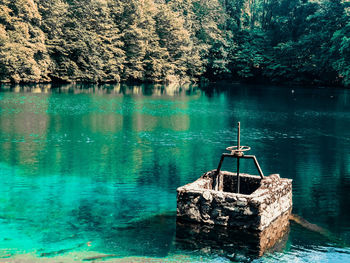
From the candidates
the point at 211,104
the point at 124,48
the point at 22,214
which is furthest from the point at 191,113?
the point at 124,48

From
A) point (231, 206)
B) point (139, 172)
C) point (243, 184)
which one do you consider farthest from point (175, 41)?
point (231, 206)

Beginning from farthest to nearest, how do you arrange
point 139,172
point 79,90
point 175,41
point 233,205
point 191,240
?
point 175,41 → point 79,90 → point 139,172 → point 233,205 → point 191,240

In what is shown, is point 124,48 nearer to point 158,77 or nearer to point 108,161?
point 158,77

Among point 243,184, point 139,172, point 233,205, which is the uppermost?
point 233,205

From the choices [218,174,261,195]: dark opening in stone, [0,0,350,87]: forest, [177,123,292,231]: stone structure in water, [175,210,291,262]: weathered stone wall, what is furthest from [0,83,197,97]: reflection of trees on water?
[175,210,291,262]: weathered stone wall

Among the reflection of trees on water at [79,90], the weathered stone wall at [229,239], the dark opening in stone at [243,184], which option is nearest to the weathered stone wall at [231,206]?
the weathered stone wall at [229,239]

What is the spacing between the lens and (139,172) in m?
20.6

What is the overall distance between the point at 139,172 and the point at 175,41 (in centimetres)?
7368

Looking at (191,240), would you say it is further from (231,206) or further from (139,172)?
(139,172)

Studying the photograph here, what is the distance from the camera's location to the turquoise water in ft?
40.4

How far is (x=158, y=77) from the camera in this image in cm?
9331

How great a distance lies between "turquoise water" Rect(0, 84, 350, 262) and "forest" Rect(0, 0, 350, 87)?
26.2 meters

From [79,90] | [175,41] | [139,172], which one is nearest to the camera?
[139,172]

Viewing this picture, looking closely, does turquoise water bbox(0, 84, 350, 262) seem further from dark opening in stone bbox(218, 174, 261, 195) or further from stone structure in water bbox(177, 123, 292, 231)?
→ dark opening in stone bbox(218, 174, 261, 195)
